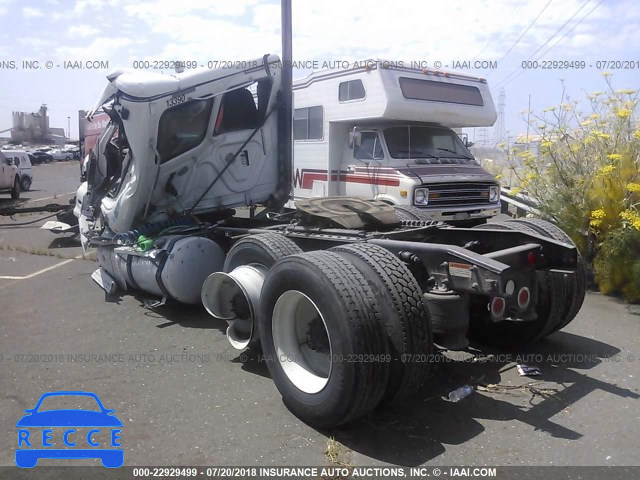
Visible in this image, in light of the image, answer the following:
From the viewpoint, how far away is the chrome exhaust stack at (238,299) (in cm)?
472

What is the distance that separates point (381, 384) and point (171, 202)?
4883 mm

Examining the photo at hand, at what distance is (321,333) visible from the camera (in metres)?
4.11

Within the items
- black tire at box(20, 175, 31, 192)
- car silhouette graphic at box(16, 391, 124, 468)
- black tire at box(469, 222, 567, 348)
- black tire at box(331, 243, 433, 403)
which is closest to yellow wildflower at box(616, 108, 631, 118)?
black tire at box(469, 222, 567, 348)

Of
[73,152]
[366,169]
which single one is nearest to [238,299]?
[366,169]

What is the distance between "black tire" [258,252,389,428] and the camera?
3.43 meters

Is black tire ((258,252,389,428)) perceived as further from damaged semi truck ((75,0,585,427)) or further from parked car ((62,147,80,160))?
parked car ((62,147,80,160))

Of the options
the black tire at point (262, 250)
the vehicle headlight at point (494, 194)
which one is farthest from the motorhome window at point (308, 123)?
the black tire at point (262, 250)

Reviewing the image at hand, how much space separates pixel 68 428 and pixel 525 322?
3.73m

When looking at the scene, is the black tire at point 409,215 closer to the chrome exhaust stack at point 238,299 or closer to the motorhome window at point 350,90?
the chrome exhaust stack at point 238,299

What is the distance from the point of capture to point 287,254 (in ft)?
15.8

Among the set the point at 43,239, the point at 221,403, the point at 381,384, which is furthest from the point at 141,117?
the point at 43,239

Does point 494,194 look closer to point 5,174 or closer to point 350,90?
point 350,90

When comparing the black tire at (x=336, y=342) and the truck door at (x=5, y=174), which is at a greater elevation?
the truck door at (x=5, y=174)

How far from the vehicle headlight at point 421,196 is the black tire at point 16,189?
61.6ft
